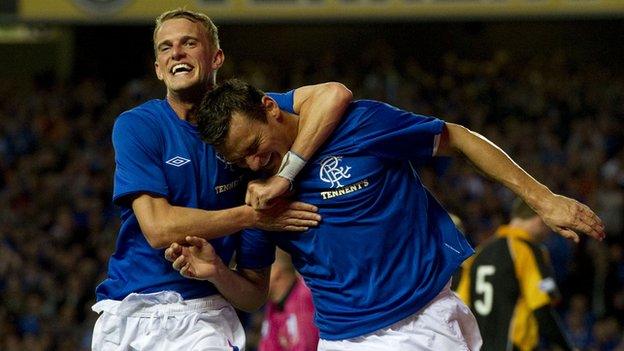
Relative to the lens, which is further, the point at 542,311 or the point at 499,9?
the point at 499,9

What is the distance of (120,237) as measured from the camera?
14.5ft

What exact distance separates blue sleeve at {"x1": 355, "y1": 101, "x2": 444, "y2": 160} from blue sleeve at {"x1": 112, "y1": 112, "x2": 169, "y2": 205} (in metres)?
0.73

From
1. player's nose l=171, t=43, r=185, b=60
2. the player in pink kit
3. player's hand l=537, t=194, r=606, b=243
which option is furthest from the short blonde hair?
the player in pink kit

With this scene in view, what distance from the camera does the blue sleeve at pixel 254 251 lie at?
4488 mm

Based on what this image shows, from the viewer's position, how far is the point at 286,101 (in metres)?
4.36

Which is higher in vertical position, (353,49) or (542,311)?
(542,311)

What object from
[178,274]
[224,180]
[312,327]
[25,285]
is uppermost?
[224,180]

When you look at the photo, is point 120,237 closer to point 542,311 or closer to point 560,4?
point 542,311

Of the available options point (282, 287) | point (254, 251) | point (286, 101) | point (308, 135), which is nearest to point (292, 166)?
point (308, 135)

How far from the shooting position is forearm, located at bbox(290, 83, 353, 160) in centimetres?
414

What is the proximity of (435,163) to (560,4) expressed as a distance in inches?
97.0

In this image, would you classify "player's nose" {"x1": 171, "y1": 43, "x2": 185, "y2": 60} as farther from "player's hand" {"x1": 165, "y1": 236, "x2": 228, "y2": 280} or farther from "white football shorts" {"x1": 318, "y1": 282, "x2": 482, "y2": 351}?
"white football shorts" {"x1": 318, "y1": 282, "x2": 482, "y2": 351}

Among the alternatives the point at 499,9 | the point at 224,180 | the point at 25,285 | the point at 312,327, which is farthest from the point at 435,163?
the point at 224,180

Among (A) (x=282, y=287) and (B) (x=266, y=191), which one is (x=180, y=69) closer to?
(B) (x=266, y=191)
